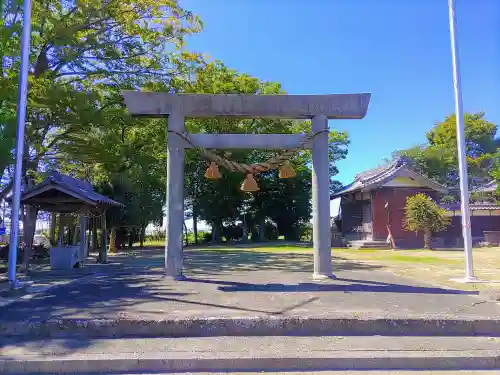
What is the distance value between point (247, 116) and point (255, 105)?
0.33m

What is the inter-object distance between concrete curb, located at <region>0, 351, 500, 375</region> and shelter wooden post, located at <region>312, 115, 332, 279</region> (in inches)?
177

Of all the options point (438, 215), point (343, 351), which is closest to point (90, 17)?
Answer: point (343, 351)

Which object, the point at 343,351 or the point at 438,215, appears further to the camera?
the point at 438,215

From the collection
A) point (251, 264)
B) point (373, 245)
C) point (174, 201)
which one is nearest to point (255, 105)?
point (174, 201)

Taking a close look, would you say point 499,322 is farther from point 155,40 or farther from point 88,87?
point 88,87

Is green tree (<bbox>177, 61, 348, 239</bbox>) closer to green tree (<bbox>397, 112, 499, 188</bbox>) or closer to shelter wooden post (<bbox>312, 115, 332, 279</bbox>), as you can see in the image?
green tree (<bbox>397, 112, 499, 188</bbox>)

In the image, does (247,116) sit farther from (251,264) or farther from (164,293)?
(251,264)

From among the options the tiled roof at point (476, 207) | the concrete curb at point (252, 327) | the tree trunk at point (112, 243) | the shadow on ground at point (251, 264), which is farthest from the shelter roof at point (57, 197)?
the tiled roof at point (476, 207)

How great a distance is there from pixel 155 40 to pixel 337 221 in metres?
24.6

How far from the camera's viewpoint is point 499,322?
5.87 m

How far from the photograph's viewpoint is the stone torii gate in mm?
9469

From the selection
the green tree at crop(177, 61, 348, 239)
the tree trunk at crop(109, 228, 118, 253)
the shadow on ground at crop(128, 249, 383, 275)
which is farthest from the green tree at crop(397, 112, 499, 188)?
the tree trunk at crop(109, 228, 118, 253)

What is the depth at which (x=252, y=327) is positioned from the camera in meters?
5.80

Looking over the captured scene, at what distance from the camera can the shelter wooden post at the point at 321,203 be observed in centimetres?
945
